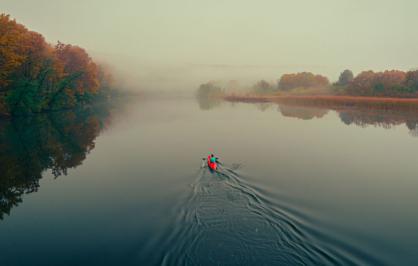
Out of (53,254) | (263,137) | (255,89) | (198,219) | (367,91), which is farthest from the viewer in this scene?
(255,89)

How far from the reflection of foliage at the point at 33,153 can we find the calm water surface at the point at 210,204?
0.16 metres

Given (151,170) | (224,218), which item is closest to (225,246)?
(224,218)

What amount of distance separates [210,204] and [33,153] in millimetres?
22758

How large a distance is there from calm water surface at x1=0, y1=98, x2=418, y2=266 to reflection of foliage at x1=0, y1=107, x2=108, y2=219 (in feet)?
0.54

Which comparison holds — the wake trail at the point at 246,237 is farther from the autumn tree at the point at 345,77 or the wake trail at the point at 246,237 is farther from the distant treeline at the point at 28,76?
the autumn tree at the point at 345,77

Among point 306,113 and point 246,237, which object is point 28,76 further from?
point 306,113

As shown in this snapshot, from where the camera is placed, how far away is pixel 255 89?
620ft

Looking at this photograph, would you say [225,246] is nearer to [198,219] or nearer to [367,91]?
[198,219]

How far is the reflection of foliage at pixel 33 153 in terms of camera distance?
17.6 meters

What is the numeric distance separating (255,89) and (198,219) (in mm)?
183644

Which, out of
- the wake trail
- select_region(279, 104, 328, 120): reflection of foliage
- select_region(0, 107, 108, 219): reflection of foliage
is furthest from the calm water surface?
select_region(279, 104, 328, 120): reflection of foliage

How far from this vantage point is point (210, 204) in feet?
46.4

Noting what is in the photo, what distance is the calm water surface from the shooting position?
9.81 metres

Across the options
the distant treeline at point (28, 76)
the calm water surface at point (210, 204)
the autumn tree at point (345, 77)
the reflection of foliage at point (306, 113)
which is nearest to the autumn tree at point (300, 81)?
the autumn tree at point (345, 77)
